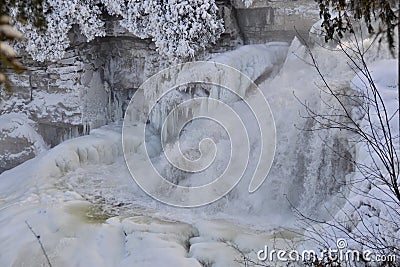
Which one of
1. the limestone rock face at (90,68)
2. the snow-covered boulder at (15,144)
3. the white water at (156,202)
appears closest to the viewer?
the white water at (156,202)

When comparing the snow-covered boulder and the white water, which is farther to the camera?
the snow-covered boulder

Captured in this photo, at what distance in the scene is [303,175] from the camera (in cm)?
682

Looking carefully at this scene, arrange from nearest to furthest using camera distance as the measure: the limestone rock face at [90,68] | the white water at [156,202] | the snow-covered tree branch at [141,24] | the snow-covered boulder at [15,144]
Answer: the white water at [156,202], the snow-covered tree branch at [141,24], the limestone rock face at [90,68], the snow-covered boulder at [15,144]

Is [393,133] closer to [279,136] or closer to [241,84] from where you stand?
[279,136]

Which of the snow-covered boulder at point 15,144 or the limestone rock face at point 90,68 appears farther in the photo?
Result: the snow-covered boulder at point 15,144

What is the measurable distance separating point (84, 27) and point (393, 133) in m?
5.79

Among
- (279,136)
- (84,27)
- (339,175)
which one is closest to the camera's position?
(339,175)

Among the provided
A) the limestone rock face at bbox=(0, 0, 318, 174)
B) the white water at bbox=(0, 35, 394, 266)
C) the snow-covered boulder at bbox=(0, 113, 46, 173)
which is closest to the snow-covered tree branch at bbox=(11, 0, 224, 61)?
the limestone rock face at bbox=(0, 0, 318, 174)

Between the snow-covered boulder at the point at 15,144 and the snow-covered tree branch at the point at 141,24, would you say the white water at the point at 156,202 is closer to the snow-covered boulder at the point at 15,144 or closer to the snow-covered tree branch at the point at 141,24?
the snow-covered tree branch at the point at 141,24

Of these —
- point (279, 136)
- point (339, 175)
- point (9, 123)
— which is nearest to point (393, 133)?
point (339, 175)

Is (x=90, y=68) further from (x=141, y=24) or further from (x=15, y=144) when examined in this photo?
(x=15, y=144)

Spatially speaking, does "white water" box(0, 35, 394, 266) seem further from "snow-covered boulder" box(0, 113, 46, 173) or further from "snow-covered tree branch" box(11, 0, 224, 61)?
"snow-covered boulder" box(0, 113, 46, 173)

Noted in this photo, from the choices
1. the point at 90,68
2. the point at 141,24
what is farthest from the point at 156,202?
the point at 90,68

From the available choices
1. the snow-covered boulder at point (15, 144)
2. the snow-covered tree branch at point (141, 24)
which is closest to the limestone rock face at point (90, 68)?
the snow-covered boulder at point (15, 144)
